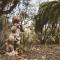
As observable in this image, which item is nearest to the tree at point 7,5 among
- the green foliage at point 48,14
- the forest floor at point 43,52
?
the green foliage at point 48,14

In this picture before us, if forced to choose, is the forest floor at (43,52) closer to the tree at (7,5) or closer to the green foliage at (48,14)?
the green foliage at (48,14)

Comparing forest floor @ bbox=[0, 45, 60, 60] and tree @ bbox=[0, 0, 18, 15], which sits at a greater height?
tree @ bbox=[0, 0, 18, 15]

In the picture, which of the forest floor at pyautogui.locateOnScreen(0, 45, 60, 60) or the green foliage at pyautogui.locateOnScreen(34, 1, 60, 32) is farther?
the green foliage at pyautogui.locateOnScreen(34, 1, 60, 32)

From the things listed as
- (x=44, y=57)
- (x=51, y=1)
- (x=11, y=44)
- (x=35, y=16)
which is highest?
(x=51, y=1)

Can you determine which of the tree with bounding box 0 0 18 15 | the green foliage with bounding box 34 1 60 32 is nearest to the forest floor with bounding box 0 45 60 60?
the green foliage with bounding box 34 1 60 32

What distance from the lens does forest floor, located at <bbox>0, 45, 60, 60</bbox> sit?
13.0 ft

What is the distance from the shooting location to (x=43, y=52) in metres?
4.34

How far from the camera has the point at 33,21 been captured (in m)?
5.25

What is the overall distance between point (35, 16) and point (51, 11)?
1.44 feet

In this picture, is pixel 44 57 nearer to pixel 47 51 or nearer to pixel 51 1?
pixel 47 51

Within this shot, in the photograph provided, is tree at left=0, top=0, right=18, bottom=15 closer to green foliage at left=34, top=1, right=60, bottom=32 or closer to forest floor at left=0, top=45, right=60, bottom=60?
green foliage at left=34, top=1, right=60, bottom=32

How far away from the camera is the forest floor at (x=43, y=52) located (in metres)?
3.95

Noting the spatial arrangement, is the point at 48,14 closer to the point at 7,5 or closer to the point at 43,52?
the point at 7,5

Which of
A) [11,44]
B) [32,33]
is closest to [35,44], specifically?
[32,33]
